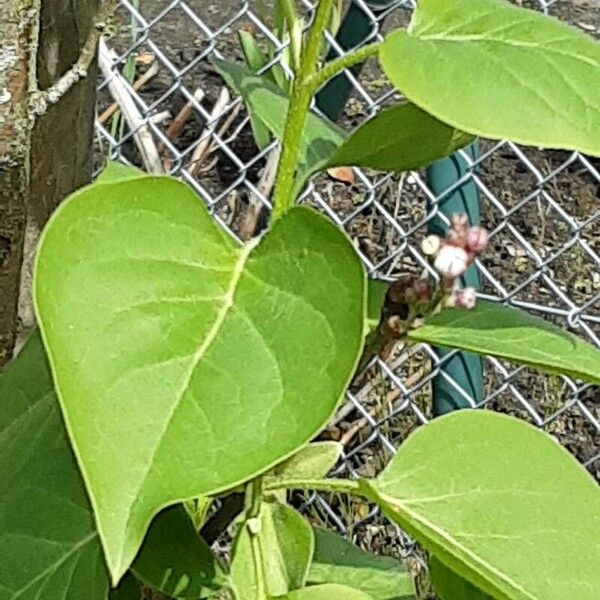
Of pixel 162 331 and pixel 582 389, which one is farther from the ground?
pixel 162 331

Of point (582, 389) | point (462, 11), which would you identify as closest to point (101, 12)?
point (462, 11)

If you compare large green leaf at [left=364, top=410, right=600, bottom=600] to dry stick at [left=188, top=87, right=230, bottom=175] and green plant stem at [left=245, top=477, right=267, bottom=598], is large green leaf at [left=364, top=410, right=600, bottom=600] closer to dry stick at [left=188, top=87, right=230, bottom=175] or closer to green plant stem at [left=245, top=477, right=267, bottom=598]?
green plant stem at [left=245, top=477, right=267, bottom=598]

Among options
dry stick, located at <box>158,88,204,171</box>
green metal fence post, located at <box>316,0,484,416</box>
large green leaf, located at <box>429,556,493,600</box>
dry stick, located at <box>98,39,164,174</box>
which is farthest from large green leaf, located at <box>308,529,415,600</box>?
Answer: dry stick, located at <box>158,88,204,171</box>

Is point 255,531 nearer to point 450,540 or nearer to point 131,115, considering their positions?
point 450,540

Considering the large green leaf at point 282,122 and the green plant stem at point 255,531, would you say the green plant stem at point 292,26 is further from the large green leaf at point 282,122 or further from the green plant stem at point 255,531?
the green plant stem at point 255,531

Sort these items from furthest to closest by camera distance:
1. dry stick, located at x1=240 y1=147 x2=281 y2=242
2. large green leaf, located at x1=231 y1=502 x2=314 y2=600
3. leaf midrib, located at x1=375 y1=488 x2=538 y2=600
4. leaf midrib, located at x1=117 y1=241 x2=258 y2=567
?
dry stick, located at x1=240 y1=147 x2=281 y2=242, large green leaf, located at x1=231 y1=502 x2=314 y2=600, leaf midrib, located at x1=375 y1=488 x2=538 y2=600, leaf midrib, located at x1=117 y1=241 x2=258 y2=567

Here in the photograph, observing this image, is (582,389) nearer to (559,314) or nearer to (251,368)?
(559,314)
